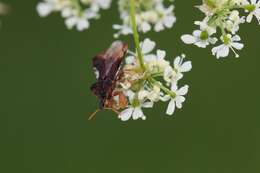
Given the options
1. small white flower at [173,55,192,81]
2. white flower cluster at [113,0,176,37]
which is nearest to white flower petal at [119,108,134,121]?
small white flower at [173,55,192,81]

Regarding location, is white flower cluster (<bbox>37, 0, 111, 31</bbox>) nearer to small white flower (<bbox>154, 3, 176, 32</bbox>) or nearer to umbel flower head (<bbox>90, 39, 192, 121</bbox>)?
small white flower (<bbox>154, 3, 176, 32</bbox>)

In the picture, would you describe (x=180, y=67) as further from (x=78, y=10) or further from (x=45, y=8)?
(x=45, y=8)

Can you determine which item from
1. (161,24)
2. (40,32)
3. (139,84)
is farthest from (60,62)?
(139,84)

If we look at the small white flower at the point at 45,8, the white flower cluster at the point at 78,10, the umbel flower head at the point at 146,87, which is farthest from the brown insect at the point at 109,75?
the small white flower at the point at 45,8

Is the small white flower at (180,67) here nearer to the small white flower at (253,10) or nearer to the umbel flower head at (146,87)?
the umbel flower head at (146,87)

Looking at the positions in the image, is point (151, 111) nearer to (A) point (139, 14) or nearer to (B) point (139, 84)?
(A) point (139, 14)
